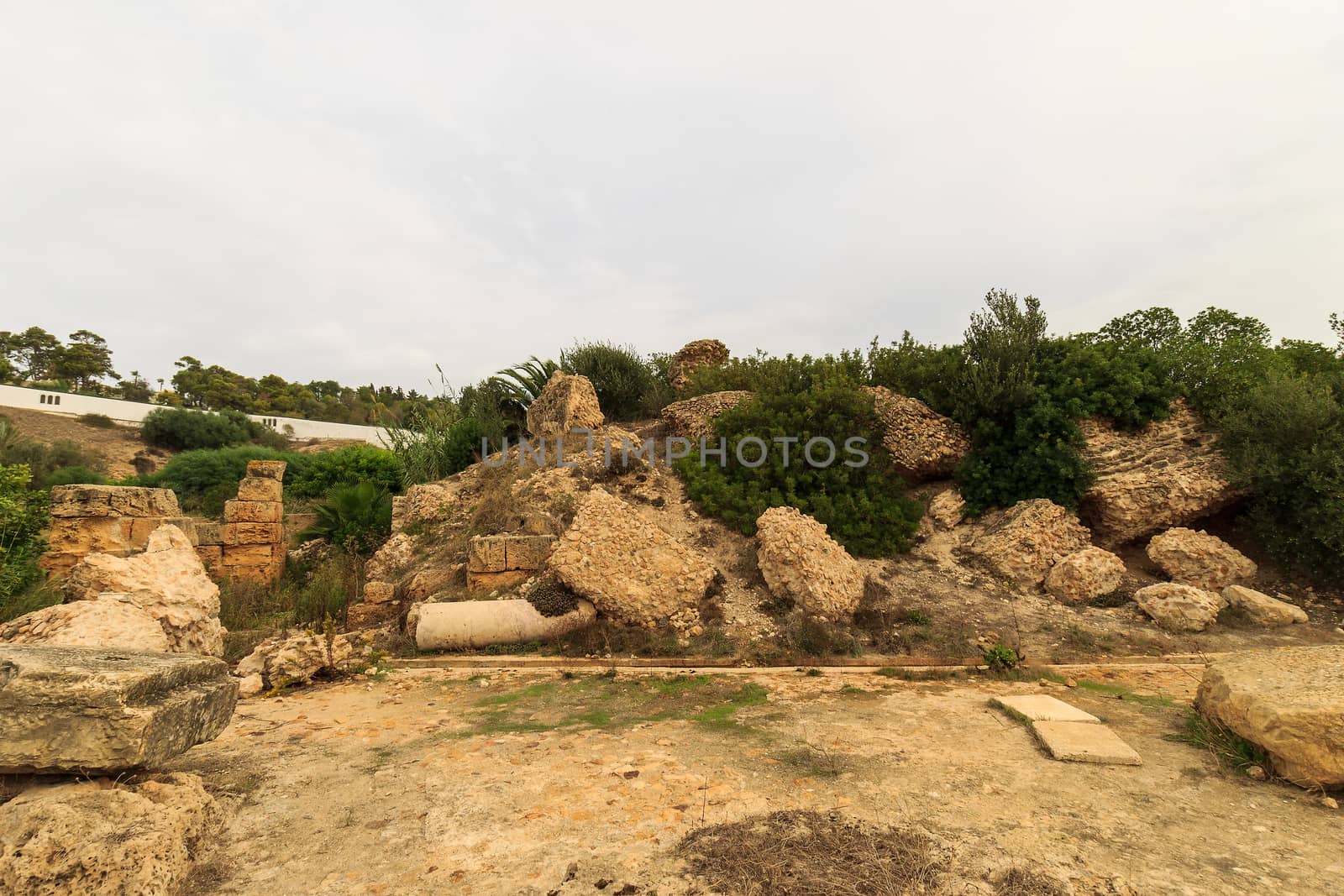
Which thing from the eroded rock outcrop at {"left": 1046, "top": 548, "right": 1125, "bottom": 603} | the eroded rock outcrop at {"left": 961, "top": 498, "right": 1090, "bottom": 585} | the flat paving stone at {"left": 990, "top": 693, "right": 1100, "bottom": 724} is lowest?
the flat paving stone at {"left": 990, "top": 693, "right": 1100, "bottom": 724}

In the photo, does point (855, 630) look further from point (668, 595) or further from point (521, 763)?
point (521, 763)

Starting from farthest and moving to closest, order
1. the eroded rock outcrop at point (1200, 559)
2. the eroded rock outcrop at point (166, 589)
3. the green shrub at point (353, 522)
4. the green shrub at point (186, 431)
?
the green shrub at point (186, 431) → the green shrub at point (353, 522) → the eroded rock outcrop at point (1200, 559) → the eroded rock outcrop at point (166, 589)

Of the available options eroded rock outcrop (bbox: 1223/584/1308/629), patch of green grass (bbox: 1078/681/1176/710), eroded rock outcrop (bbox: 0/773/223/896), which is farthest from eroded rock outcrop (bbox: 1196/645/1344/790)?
eroded rock outcrop (bbox: 0/773/223/896)

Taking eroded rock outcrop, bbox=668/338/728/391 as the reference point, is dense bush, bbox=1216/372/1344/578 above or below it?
below

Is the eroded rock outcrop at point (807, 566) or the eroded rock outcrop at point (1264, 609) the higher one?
the eroded rock outcrop at point (807, 566)

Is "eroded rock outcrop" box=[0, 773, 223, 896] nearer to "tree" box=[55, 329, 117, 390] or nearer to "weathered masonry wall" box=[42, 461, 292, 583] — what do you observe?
"weathered masonry wall" box=[42, 461, 292, 583]

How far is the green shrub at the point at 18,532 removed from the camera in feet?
21.5

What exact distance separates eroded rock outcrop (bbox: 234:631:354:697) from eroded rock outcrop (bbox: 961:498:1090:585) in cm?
894

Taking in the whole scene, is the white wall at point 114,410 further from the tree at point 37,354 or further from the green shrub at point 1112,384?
the green shrub at point 1112,384

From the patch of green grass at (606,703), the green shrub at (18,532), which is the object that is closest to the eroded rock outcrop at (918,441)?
the patch of green grass at (606,703)

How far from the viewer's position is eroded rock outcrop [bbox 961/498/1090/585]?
29.5 ft

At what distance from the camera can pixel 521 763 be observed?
4.15 m

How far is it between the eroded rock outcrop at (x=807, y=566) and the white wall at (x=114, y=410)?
88.7 feet

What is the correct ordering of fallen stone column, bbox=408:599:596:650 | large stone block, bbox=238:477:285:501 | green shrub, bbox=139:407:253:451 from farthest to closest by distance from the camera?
1. green shrub, bbox=139:407:253:451
2. large stone block, bbox=238:477:285:501
3. fallen stone column, bbox=408:599:596:650
